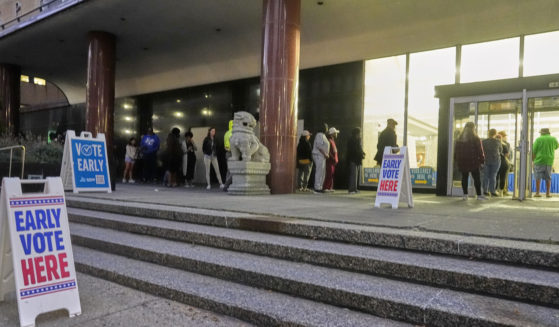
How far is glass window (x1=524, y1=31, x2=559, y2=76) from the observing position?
980 cm

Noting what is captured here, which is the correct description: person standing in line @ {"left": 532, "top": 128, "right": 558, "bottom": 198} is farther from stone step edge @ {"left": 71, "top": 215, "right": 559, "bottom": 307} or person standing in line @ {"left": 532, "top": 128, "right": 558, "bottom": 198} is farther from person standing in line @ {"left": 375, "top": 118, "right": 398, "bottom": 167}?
stone step edge @ {"left": 71, "top": 215, "right": 559, "bottom": 307}

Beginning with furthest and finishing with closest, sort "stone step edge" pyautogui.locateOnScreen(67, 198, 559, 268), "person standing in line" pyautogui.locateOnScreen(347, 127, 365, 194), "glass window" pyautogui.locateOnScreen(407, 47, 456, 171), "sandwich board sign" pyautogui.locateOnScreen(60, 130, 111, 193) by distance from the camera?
1. "glass window" pyautogui.locateOnScreen(407, 47, 456, 171)
2. "person standing in line" pyautogui.locateOnScreen(347, 127, 365, 194)
3. "sandwich board sign" pyautogui.locateOnScreen(60, 130, 111, 193)
4. "stone step edge" pyautogui.locateOnScreen(67, 198, 559, 268)

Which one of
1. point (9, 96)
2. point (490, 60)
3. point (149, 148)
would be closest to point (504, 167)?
point (490, 60)

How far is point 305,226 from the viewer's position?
4.14 m

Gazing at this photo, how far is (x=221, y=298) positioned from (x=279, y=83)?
21.3 feet

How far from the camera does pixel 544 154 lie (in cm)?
932

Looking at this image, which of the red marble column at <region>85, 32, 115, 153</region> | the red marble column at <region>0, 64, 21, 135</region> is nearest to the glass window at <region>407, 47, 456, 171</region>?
the red marble column at <region>85, 32, 115, 153</region>

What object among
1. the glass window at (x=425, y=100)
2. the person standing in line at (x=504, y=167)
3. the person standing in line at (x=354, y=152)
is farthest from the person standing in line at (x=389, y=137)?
the person standing in line at (x=504, y=167)

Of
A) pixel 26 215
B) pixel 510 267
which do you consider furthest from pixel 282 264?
pixel 26 215

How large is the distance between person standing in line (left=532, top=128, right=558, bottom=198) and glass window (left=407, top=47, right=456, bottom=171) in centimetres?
235

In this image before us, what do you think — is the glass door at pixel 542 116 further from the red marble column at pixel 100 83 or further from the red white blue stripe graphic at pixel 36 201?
the red marble column at pixel 100 83

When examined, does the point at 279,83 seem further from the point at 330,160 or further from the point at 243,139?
the point at 330,160

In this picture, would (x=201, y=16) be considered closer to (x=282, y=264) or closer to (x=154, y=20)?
(x=154, y=20)

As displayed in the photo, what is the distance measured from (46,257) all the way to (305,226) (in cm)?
230
